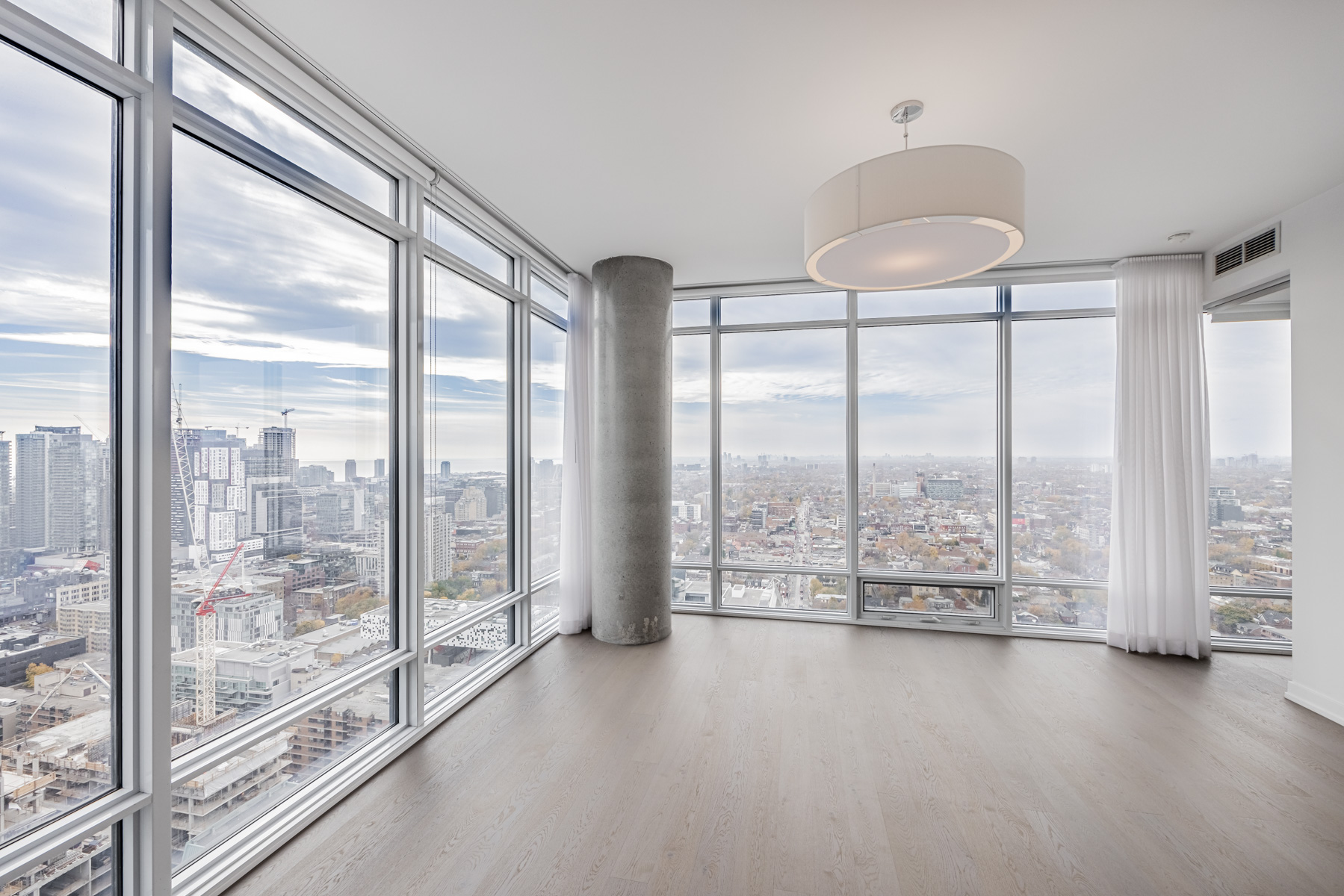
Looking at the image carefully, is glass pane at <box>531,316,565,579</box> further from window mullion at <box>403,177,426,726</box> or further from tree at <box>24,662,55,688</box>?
tree at <box>24,662,55,688</box>

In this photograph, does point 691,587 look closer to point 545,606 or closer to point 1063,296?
point 545,606

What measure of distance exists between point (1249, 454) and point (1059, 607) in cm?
177

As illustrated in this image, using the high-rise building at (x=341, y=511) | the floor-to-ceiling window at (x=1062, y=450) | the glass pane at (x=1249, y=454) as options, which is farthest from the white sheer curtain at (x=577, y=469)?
the glass pane at (x=1249, y=454)

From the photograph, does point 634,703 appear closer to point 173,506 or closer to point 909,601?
point 173,506

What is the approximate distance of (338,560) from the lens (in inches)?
104

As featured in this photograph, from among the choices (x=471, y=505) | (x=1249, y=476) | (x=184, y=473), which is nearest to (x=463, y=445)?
(x=471, y=505)

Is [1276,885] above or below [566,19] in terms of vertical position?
below

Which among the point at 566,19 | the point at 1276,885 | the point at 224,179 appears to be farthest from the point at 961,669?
the point at 224,179

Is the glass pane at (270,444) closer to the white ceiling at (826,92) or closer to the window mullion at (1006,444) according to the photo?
the white ceiling at (826,92)

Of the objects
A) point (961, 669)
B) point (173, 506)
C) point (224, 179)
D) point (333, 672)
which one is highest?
point (224, 179)

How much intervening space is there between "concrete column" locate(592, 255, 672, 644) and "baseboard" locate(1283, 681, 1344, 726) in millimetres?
4083

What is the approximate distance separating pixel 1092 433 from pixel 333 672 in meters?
5.56

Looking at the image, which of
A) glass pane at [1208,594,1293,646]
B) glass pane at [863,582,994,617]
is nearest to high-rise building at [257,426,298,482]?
glass pane at [863,582,994,617]

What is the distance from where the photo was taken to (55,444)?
5.22ft
